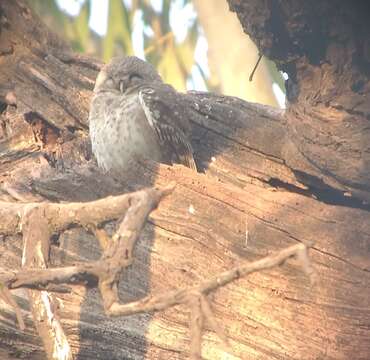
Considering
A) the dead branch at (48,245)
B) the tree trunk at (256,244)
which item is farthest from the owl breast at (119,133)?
the dead branch at (48,245)

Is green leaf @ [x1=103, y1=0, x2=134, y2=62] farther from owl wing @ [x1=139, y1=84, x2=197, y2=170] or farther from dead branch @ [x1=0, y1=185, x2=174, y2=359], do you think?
dead branch @ [x1=0, y1=185, x2=174, y2=359]

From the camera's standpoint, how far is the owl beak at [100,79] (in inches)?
149

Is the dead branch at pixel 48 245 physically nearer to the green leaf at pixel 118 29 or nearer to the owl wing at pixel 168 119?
the owl wing at pixel 168 119

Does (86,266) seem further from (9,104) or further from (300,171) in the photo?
(9,104)

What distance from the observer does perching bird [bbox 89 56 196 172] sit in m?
3.62

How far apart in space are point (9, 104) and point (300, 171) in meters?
1.33

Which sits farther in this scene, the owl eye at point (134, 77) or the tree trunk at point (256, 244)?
the owl eye at point (134, 77)

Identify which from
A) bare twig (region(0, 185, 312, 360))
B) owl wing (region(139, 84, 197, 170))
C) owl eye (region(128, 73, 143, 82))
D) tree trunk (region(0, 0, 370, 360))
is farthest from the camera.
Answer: owl eye (region(128, 73, 143, 82))

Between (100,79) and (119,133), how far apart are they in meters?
0.26

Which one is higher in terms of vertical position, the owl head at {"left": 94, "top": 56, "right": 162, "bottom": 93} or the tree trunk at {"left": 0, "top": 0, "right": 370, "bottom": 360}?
the owl head at {"left": 94, "top": 56, "right": 162, "bottom": 93}

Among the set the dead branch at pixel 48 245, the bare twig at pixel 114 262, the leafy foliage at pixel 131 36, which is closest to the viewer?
the bare twig at pixel 114 262

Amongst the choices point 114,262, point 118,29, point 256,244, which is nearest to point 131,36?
point 118,29

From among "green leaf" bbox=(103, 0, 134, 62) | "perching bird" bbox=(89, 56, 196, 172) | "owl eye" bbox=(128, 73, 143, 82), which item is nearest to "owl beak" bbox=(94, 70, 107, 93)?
"perching bird" bbox=(89, 56, 196, 172)

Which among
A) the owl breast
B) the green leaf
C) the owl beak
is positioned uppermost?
the green leaf
